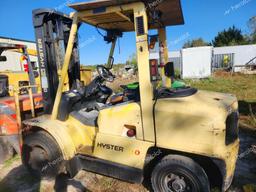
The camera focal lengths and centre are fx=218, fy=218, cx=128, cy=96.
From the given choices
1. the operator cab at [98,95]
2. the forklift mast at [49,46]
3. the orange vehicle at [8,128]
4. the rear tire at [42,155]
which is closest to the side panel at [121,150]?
the operator cab at [98,95]

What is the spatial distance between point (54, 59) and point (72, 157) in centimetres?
169

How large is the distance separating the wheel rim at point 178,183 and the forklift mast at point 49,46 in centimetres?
233

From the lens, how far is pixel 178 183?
2836mm

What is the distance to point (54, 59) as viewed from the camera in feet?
12.5

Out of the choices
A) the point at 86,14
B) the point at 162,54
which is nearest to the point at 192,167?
the point at 162,54

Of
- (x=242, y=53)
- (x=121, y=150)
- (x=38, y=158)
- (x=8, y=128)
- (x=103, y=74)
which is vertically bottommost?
(x=38, y=158)

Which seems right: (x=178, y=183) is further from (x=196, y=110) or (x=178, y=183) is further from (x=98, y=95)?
(x=98, y=95)

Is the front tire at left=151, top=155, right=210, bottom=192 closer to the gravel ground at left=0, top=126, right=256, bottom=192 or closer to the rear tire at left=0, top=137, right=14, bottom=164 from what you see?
the gravel ground at left=0, top=126, right=256, bottom=192

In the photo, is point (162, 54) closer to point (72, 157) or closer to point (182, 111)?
point (182, 111)

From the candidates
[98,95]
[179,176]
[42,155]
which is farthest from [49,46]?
[179,176]

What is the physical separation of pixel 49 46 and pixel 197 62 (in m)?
17.8

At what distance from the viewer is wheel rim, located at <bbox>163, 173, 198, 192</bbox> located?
9.08 feet

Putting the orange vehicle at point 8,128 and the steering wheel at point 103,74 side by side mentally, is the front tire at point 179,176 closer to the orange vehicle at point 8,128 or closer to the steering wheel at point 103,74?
the steering wheel at point 103,74

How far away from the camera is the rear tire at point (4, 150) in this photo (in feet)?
13.5
